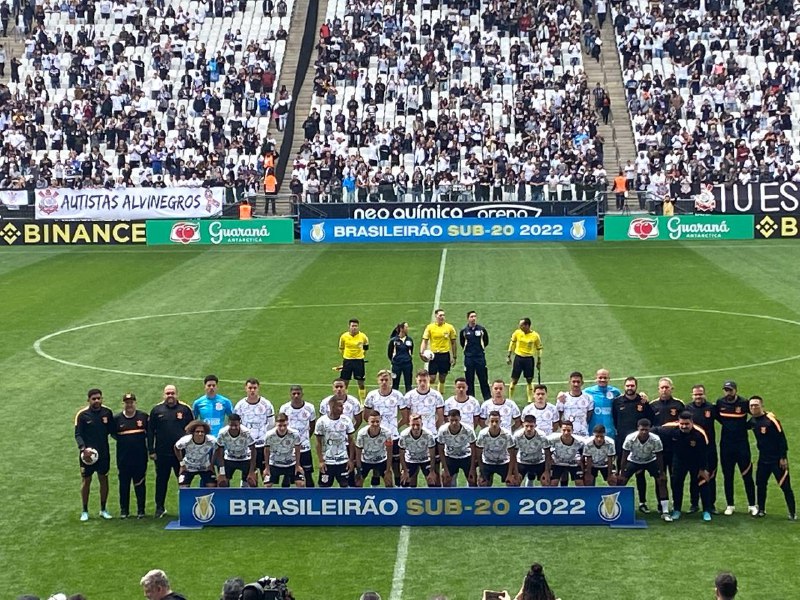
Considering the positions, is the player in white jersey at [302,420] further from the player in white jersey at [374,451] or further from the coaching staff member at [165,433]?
the coaching staff member at [165,433]

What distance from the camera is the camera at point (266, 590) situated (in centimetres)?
1018

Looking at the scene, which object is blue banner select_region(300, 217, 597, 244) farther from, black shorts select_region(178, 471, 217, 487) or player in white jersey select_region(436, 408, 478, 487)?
black shorts select_region(178, 471, 217, 487)

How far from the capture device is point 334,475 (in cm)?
1775

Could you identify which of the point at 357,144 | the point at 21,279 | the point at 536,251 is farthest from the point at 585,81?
the point at 21,279

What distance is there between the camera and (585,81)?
61000 millimetres

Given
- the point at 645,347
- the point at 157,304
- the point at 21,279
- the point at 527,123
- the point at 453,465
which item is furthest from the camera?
the point at 527,123

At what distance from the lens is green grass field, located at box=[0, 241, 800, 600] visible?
1538 cm

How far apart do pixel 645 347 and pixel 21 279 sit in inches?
802

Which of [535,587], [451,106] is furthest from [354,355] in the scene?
[451,106]

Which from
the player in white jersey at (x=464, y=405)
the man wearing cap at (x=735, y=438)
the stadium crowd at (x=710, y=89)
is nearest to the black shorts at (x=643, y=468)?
the man wearing cap at (x=735, y=438)

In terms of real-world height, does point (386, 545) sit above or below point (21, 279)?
below

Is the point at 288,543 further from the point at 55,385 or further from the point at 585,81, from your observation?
the point at 585,81

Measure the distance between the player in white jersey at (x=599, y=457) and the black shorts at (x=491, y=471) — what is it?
3.26 feet

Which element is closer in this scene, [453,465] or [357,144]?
[453,465]
